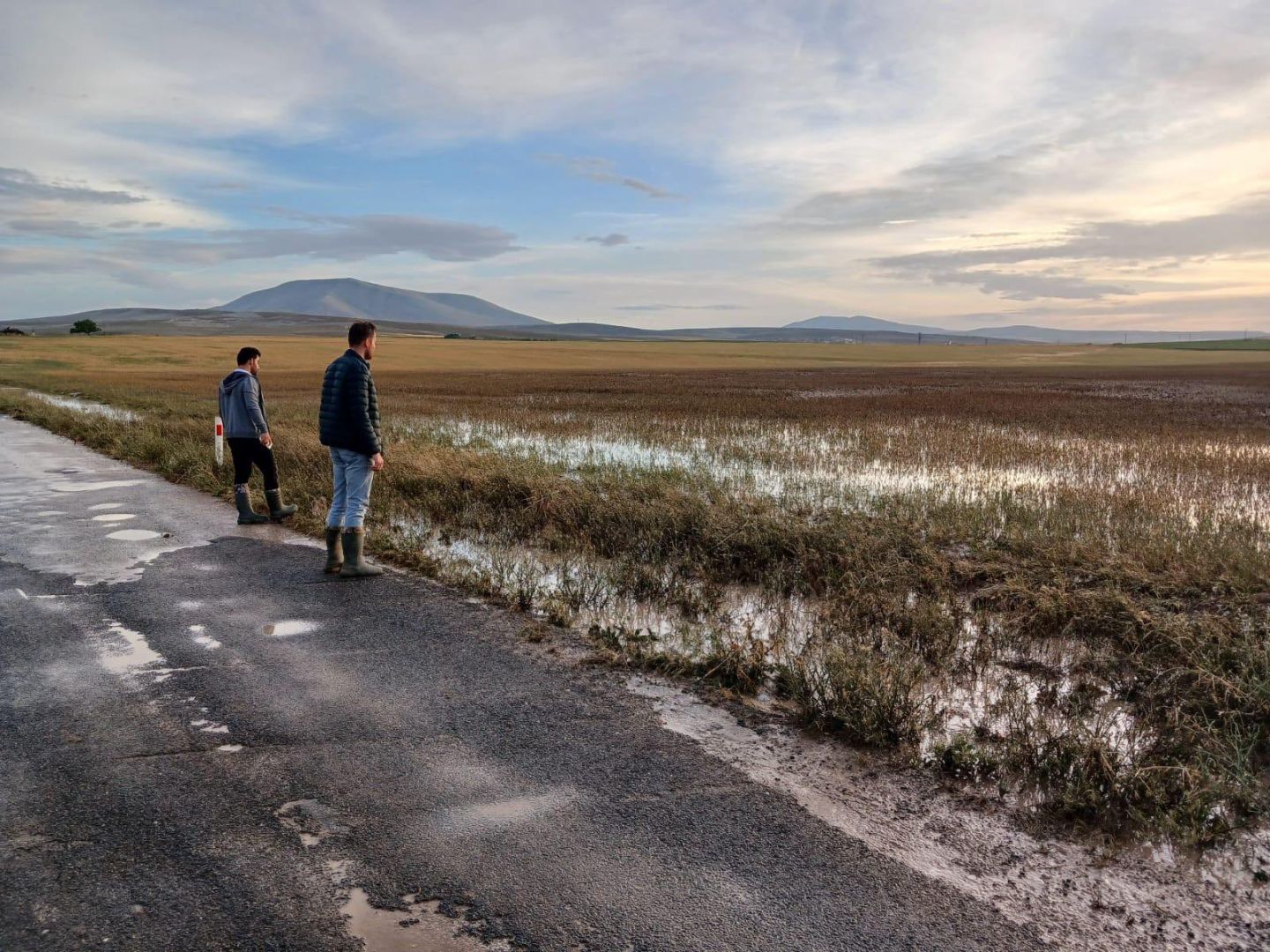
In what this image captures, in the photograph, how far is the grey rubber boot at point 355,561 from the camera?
27.5 ft

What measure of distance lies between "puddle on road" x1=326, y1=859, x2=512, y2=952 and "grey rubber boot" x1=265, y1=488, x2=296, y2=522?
837cm

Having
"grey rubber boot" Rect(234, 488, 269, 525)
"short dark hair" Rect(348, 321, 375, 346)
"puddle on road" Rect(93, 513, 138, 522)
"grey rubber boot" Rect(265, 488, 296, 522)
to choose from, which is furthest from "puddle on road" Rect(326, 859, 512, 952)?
"puddle on road" Rect(93, 513, 138, 522)

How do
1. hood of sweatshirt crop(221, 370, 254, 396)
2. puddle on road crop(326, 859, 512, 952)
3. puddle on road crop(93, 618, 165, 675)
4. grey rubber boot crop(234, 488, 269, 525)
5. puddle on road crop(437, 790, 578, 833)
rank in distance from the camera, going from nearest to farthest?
puddle on road crop(326, 859, 512, 952) → puddle on road crop(437, 790, 578, 833) → puddle on road crop(93, 618, 165, 675) → hood of sweatshirt crop(221, 370, 254, 396) → grey rubber boot crop(234, 488, 269, 525)

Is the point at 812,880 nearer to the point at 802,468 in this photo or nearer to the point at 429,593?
the point at 429,593

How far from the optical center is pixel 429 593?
7.82 m

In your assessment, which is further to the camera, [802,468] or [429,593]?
[802,468]

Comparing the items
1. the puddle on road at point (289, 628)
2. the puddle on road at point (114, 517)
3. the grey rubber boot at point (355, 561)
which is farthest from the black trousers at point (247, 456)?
the puddle on road at point (289, 628)

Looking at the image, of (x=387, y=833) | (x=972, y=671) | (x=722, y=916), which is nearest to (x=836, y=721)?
(x=972, y=671)

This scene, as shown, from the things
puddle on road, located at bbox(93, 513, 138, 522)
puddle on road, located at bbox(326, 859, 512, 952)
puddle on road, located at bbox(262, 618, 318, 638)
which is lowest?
→ puddle on road, located at bbox(326, 859, 512, 952)

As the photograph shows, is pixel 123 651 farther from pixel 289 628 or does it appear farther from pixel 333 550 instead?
pixel 333 550

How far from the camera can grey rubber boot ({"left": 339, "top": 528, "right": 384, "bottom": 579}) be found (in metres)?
8.38

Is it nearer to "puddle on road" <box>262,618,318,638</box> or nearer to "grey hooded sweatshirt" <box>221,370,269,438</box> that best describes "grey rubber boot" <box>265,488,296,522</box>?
"grey hooded sweatshirt" <box>221,370,269,438</box>

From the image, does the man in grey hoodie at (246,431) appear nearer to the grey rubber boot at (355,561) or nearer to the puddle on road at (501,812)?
the grey rubber boot at (355,561)

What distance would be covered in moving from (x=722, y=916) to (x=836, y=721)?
6.42 ft
